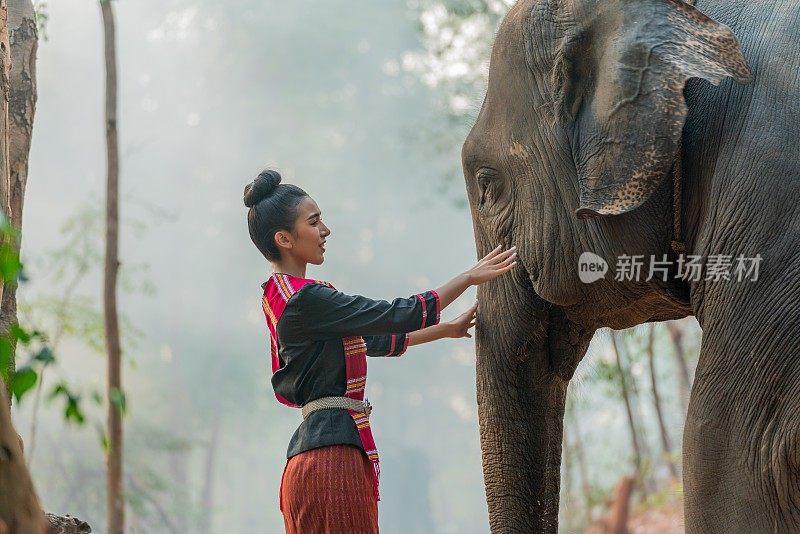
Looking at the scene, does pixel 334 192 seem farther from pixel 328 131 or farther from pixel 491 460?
pixel 491 460

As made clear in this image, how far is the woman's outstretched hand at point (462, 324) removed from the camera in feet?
9.66

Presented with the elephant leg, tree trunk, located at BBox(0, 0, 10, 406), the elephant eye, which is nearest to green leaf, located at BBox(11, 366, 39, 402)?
tree trunk, located at BBox(0, 0, 10, 406)

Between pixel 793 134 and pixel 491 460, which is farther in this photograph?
pixel 491 460

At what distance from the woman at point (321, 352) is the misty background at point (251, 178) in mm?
31722

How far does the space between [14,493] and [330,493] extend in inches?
48.6

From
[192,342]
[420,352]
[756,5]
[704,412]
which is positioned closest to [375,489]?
[704,412]

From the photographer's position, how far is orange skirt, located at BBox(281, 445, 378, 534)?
2.46m

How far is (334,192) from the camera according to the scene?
127ft

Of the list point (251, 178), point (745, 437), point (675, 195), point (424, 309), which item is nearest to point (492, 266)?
point (424, 309)

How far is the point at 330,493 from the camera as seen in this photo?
8.07 feet

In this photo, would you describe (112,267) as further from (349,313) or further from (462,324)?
(349,313)

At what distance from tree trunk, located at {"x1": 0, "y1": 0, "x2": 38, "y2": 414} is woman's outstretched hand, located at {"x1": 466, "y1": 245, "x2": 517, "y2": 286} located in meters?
1.36

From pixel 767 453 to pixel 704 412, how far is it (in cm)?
16

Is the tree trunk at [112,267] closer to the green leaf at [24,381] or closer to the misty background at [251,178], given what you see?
the green leaf at [24,381]
